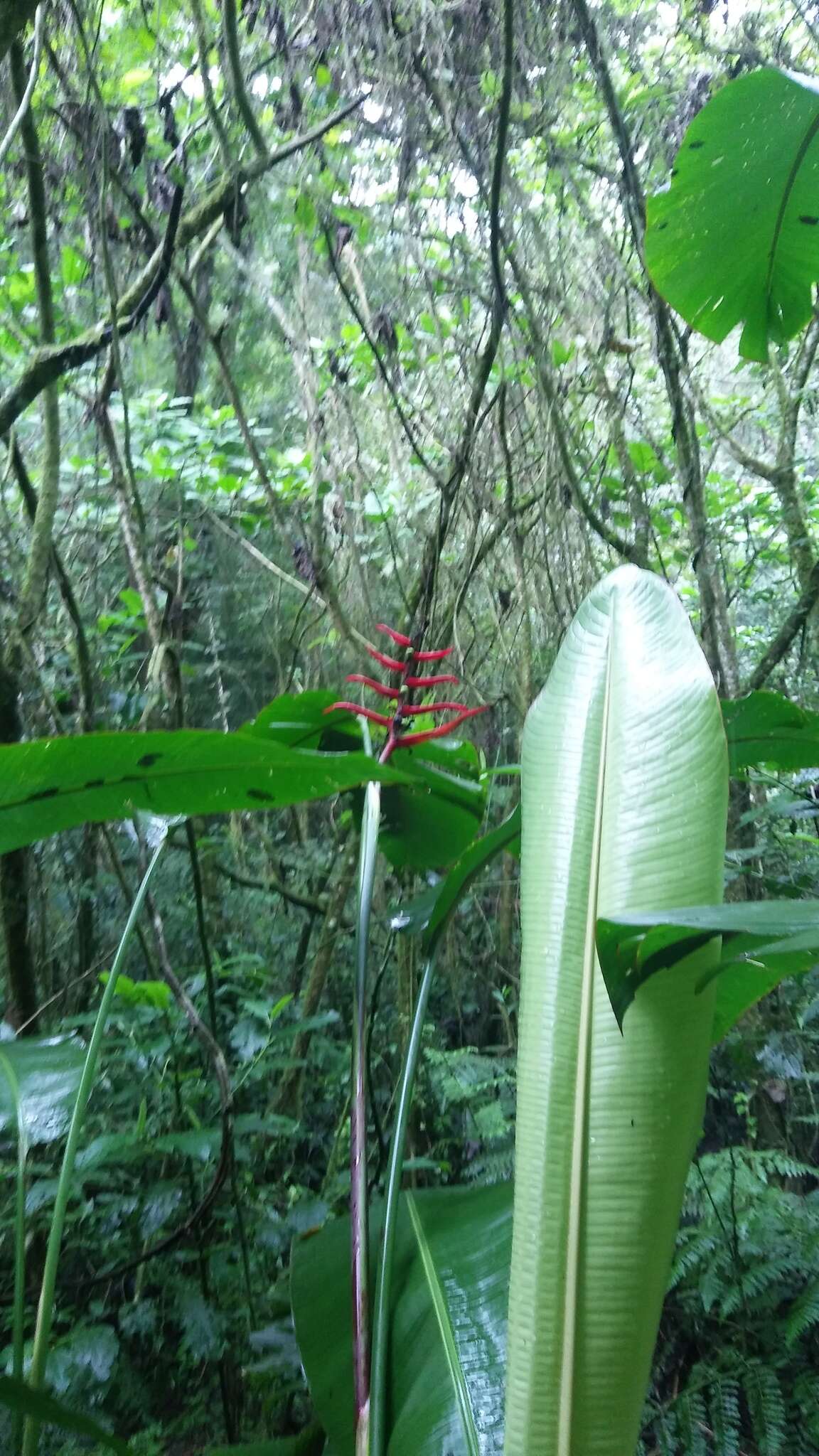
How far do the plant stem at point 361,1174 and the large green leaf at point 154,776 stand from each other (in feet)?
0.25

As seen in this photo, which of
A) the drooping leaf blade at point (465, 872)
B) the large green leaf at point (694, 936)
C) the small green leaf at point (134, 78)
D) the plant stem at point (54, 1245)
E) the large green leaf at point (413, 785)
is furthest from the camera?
the small green leaf at point (134, 78)

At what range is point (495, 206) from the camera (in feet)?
4.81

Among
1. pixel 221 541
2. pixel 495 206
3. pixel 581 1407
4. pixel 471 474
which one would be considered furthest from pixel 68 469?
pixel 581 1407

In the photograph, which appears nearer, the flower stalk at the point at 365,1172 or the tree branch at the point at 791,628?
the flower stalk at the point at 365,1172

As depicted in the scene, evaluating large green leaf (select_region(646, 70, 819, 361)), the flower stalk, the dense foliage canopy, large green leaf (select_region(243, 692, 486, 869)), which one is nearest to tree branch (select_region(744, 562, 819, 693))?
the dense foliage canopy

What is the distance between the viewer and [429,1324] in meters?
0.57

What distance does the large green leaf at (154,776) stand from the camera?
543mm

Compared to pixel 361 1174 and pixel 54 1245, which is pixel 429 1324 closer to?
pixel 361 1174

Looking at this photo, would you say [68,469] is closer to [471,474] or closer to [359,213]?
[359,213]

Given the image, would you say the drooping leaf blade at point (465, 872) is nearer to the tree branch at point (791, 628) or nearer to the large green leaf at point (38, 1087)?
the large green leaf at point (38, 1087)

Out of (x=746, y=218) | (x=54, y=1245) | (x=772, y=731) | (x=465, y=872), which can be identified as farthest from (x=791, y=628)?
(x=54, y=1245)

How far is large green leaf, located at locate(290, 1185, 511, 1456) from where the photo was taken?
1.64ft

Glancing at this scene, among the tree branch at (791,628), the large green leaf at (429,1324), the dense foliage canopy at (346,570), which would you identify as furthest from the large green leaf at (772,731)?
the tree branch at (791,628)

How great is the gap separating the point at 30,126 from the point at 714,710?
171 cm
